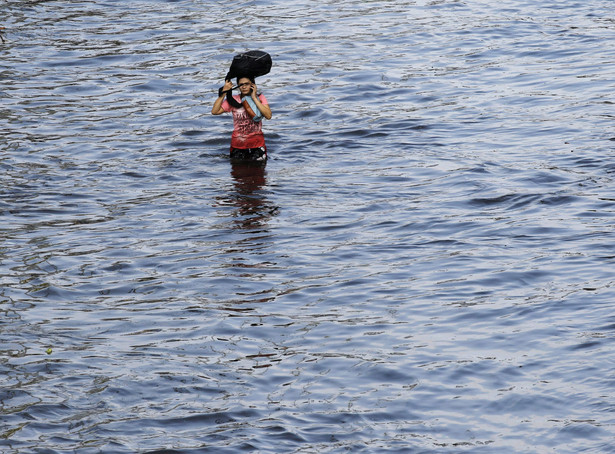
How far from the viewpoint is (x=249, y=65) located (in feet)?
40.9

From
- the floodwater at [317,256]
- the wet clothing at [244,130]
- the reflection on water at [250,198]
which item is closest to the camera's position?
the floodwater at [317,256]

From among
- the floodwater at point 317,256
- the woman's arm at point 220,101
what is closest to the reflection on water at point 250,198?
the floodwater at point 317,256

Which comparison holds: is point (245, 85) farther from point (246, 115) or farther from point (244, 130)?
point (244, 130)

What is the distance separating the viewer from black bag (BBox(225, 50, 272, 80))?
40.8 feet

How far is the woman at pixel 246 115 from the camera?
41.5 ft

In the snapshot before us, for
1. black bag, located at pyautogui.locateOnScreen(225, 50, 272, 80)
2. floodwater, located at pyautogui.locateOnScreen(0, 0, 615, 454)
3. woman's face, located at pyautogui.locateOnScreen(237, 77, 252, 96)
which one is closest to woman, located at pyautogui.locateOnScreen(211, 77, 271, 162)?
woman's face, located at pyautogui.locateOnScreen(237, 77, 252, 96)

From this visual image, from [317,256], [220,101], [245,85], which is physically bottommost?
[317,256]

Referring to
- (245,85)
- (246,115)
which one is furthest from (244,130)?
(245,85)

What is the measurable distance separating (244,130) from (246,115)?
223 mm

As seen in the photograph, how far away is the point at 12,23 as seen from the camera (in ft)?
75.7

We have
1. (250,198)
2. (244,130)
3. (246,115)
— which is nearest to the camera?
(250,198)

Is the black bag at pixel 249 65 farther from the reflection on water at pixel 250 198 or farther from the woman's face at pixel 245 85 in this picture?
the reflection on water at pixel 250 198

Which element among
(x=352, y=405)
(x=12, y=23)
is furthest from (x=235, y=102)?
(x=12, y=23)

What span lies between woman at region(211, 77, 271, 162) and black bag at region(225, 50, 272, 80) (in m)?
0.11
